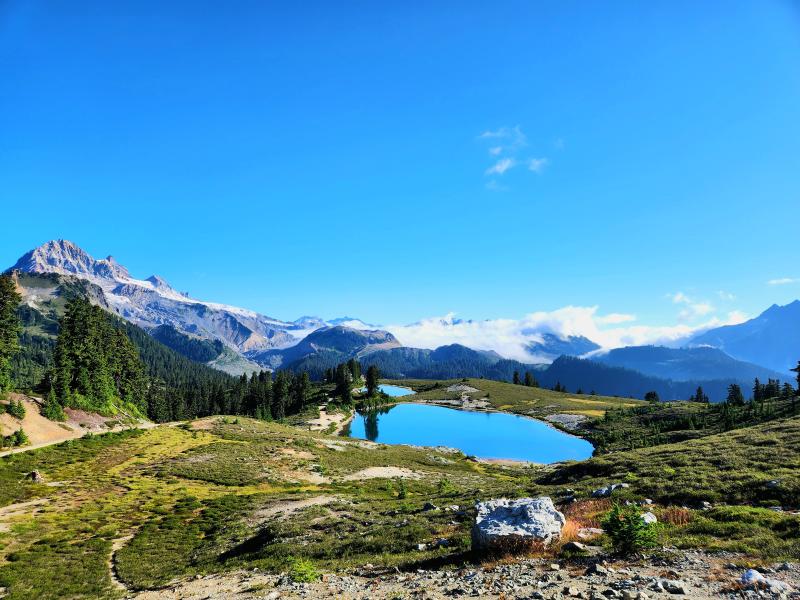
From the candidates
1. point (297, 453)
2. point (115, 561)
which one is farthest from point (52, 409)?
point (115, 561)

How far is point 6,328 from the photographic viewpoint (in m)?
64.4

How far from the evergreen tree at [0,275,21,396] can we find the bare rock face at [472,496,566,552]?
76.9 meters

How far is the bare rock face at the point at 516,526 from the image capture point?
1667 centimetres

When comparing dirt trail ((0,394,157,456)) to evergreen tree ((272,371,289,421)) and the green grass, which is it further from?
evergreen tree ((272,371,289,421))

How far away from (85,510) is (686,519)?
44466mm

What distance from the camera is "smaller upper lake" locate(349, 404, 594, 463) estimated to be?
115413 millimetres

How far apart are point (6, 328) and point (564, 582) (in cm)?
8428

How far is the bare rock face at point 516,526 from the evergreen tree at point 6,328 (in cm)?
7688

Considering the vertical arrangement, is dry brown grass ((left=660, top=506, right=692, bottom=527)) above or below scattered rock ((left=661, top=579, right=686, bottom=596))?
below

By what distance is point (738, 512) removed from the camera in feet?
61.4

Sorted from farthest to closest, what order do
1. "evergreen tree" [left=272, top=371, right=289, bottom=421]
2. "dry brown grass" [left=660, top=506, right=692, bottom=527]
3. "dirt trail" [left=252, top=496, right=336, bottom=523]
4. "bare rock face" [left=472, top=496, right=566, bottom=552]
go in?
"evergreen tree" [left=272, top=371, right=289, bottom=421], "dirt trail" [left=252, top=496, right=336, bottom=523], "dry brown grass" [left=660, top=506, right=692, bottom=527], "bare rock face" [left=472, top=496, right=566, bottom=552]

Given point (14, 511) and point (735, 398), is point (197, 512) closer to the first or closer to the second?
point (14, 511)

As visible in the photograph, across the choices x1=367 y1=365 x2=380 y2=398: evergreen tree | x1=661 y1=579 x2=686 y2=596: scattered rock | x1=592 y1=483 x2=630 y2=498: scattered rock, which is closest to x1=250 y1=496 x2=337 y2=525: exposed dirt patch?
x1=592 y1=483 x2=630 y2=498: scattered rock

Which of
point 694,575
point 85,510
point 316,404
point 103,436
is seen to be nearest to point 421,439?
point 316,404
